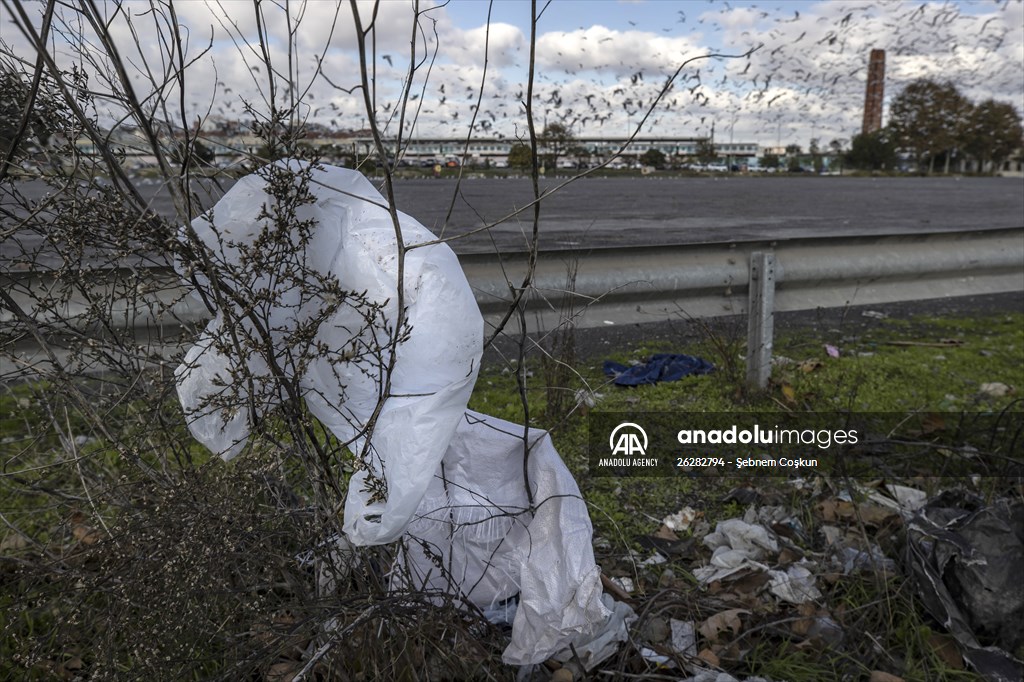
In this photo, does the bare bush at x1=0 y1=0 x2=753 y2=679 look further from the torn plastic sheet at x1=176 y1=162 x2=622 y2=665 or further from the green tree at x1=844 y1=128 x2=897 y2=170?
the green tree at x1=844 y1=128 x2=897 y2=170

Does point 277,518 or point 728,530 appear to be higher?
point 277,518

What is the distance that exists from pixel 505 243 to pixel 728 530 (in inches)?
259

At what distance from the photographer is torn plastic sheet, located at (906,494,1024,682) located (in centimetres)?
217

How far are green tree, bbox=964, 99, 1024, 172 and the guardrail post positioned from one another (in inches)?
2928

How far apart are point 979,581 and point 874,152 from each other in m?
73.2

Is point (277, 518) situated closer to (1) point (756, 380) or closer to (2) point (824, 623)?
(2) point (824, 623)

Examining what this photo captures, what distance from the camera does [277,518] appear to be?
1861 mm

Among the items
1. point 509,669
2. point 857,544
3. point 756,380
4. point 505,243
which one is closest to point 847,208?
point 505,243

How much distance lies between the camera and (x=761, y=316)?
12.8 ft

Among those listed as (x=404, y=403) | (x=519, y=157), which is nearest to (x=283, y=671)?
(x=404, y=403)

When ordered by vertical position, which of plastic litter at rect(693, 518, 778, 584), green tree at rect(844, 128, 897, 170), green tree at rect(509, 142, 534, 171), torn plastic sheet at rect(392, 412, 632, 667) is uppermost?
green tree at rect(844, 128, 897, 170)

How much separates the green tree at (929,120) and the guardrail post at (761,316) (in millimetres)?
66319

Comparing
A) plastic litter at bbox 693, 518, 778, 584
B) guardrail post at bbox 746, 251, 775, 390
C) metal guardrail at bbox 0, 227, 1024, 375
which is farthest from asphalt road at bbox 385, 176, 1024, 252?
plastic litter at bbox 693, 518, 778, 584

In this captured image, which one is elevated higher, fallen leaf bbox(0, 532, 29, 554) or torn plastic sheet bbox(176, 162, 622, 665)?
torn plastic sheet bbox(176, 162, 622, 665)
